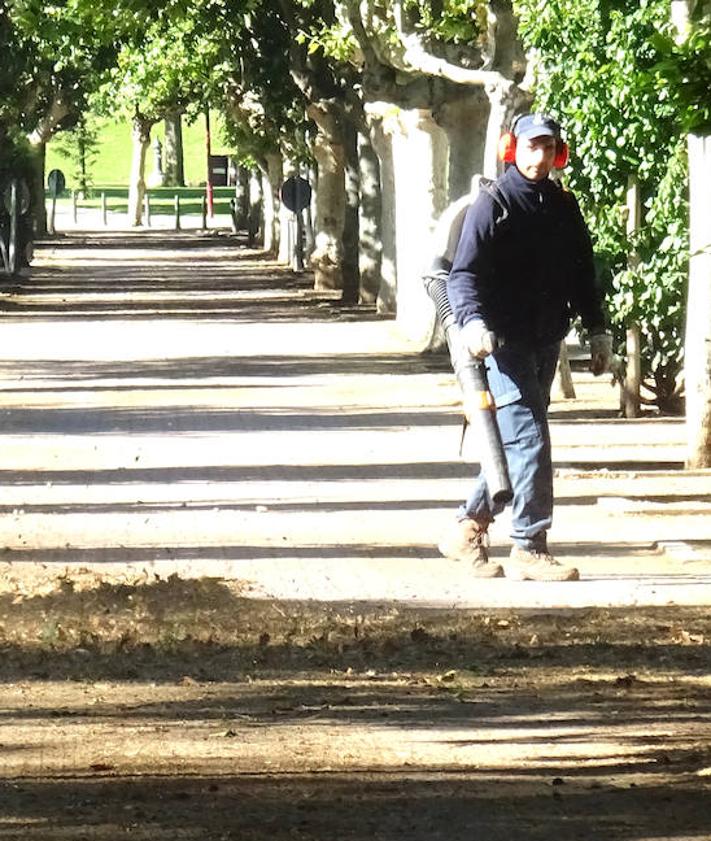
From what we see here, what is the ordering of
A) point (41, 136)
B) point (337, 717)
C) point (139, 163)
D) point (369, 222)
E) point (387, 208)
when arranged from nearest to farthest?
point (337, 717) → point (387, 208) → point (369, 222) → point (41, 136) → point (139, 163)

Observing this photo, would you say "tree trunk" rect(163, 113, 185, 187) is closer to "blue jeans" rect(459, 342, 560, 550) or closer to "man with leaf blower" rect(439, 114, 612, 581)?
"man with leaf blower" rect(439, 114, 612, 581)

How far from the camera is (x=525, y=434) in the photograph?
10.6 m

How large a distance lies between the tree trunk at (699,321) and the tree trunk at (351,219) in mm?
22182

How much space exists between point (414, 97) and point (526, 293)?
1774cm

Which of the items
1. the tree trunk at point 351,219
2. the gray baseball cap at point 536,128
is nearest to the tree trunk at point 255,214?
the tree trunk at point 351,219

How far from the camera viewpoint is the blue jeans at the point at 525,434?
419 inches

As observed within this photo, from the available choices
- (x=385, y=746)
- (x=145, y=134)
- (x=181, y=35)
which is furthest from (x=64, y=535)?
(x=145, y=134)

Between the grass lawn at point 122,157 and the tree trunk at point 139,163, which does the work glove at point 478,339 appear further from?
the grass lawn at point 122,157

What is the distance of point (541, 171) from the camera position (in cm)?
1070

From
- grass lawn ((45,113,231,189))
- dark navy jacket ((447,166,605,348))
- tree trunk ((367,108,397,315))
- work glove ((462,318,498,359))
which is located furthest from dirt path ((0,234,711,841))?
grass lawn ((45,113,231,189))

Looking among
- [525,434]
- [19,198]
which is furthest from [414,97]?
[19,198]

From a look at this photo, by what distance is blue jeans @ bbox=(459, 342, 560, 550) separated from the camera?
10.6m

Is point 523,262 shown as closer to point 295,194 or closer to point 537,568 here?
point 537,568

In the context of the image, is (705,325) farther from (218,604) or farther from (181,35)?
(181,35)
